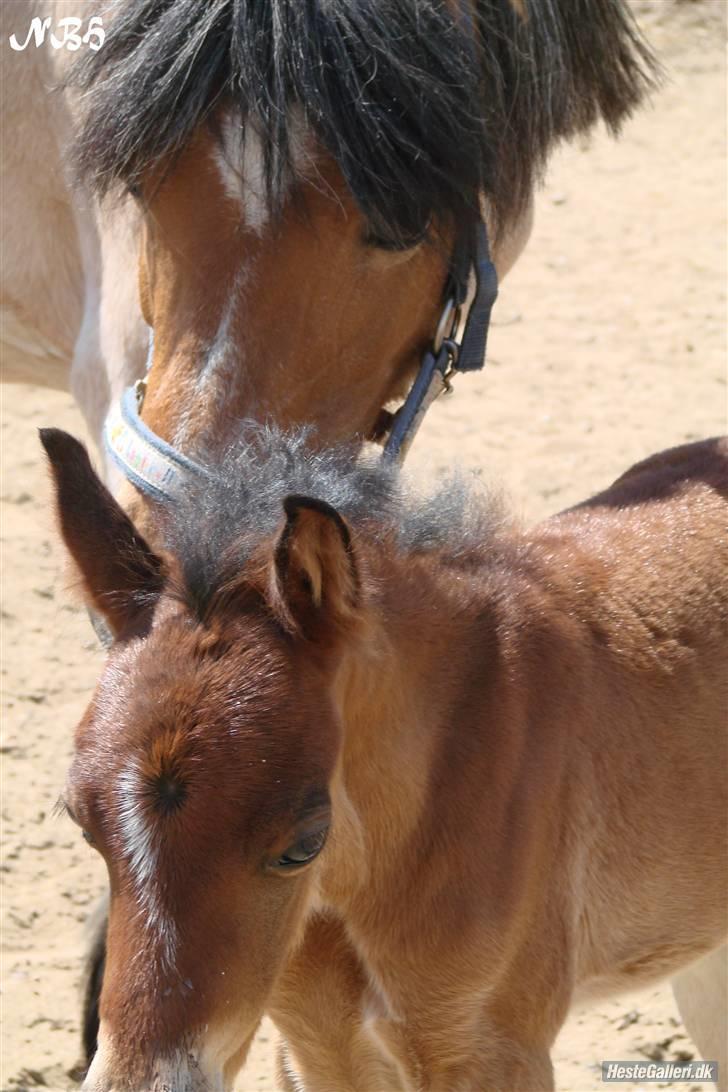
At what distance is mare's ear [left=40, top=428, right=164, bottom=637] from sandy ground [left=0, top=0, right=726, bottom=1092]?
0.07 metres

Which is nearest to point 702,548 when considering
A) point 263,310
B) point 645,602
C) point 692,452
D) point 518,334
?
point 645,602

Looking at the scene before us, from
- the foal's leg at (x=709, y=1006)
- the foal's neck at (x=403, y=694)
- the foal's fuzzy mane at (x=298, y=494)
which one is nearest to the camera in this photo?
the foal's fuzzy mane at (x=298, y=494)

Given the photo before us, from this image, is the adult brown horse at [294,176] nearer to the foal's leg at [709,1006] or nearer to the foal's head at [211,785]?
the foal's head at [211,785]

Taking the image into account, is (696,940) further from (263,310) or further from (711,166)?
(711,166)

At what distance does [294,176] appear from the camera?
→ 2449 mm

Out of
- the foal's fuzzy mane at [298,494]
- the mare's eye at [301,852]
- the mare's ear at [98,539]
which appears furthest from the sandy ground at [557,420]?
the mare's eye at [301,852]

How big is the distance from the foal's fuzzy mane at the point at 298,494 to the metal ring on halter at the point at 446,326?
463 mm

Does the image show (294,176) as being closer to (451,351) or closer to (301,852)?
(451,351)

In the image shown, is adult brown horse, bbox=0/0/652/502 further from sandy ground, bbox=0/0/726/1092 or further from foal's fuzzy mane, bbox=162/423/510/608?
sandy ground, bbox=0/0/726/1092

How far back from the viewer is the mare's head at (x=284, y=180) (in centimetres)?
243

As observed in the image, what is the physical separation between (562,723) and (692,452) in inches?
34.1

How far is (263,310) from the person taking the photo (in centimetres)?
242

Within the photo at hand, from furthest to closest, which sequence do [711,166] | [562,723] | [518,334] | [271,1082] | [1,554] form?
[711,166] < [518,334] < [1,554] < [271,1082] < [562,723]

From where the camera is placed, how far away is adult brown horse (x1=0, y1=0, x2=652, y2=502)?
7.97 feet
